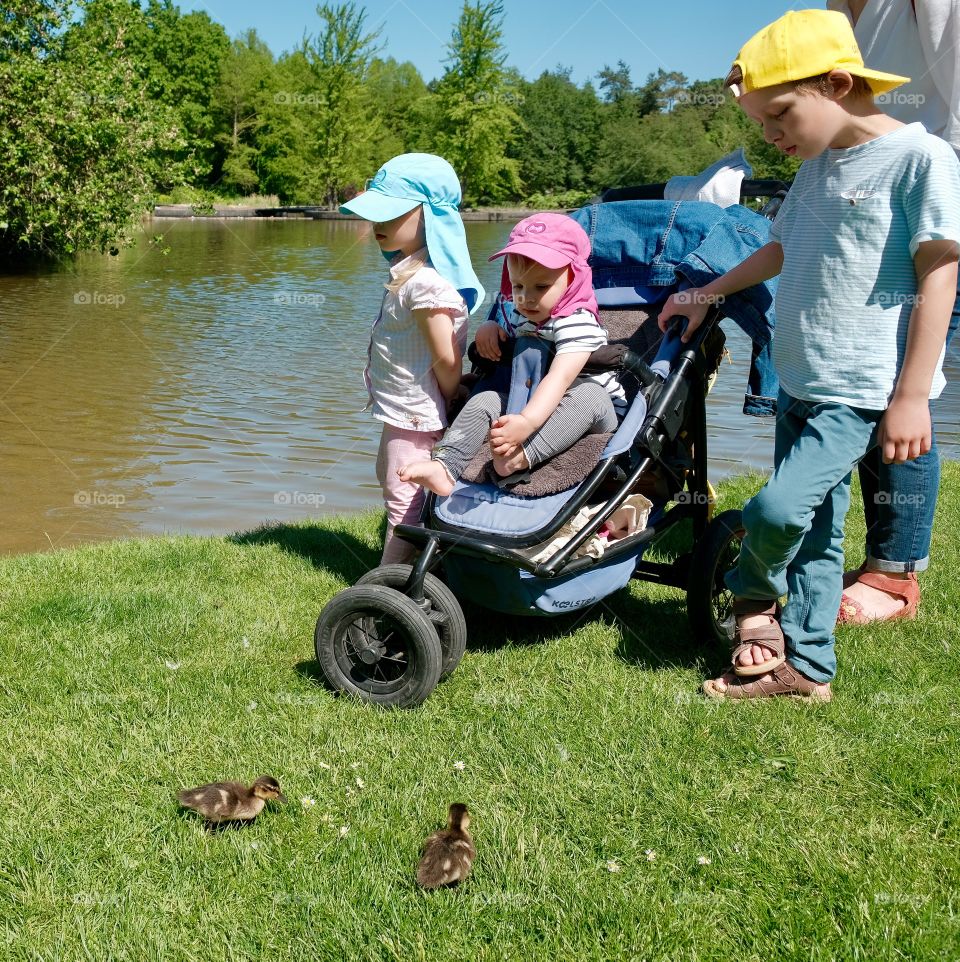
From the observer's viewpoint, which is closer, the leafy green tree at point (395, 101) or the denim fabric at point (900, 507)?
the denim fabric at point (900, 507)

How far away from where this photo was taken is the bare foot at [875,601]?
393 centimetres

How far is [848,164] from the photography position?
9.83ft

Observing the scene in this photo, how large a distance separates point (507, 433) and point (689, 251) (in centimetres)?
131

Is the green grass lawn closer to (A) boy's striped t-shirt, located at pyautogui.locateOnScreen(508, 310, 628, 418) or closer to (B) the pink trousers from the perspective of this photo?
(B) the pink trousers

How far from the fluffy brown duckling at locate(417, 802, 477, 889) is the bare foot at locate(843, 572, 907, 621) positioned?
209cm

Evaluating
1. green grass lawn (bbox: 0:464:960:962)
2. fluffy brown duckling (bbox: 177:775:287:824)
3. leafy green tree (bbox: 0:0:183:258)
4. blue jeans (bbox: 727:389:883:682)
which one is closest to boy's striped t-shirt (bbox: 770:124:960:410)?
blue jeans (bbox: 727:389:883:682)

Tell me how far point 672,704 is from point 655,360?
1311mm

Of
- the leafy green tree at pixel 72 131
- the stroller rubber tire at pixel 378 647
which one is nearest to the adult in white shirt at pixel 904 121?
the stroller rubber tire at pixel 378 647

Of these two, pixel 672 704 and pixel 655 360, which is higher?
pixel 655 360

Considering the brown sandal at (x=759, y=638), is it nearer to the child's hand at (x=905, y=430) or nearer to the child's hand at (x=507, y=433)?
the child's hand at (x=905, y=430)

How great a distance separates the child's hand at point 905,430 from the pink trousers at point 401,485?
1905 mm

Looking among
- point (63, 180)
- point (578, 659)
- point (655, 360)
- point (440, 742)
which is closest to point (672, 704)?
point (578, 659)

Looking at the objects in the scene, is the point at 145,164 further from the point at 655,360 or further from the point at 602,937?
the point at 602,937

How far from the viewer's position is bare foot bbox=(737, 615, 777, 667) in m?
3.30
